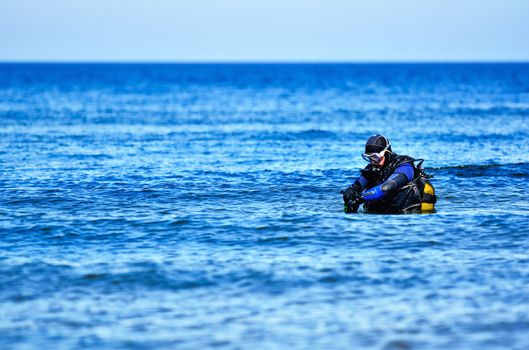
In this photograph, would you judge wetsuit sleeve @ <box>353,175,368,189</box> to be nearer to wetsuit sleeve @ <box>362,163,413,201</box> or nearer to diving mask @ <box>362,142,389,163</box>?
wetsuit sleeve @ <box>362,163,413,201</box>

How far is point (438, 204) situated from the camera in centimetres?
1817

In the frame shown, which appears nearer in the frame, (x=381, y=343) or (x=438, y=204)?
(x=381, y=343)

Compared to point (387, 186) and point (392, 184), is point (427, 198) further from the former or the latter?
point (387, 186)

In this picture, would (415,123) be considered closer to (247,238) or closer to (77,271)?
(247,238)

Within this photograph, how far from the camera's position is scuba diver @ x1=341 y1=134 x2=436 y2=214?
15500 millimetres

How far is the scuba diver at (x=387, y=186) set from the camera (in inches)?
610

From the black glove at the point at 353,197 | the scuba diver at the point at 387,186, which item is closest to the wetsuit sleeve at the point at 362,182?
the scuba diver at the point at 387,186

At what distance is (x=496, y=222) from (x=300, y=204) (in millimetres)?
4637

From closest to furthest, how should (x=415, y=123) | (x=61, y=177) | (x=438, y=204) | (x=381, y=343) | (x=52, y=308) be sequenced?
(x=381, y=343), (x=52, y=308), (x=438, y=204), (x=61, y=177), (x=415, y=123)

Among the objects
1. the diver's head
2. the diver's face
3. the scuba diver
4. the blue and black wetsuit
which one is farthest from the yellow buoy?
the diver's head

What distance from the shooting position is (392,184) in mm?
15391

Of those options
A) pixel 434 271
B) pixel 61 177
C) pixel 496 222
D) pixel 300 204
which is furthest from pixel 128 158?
pixel 434 271

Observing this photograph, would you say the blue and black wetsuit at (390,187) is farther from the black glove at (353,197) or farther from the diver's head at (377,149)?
the diver's head at (377,149)

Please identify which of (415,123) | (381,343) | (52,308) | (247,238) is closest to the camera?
(381,343)
